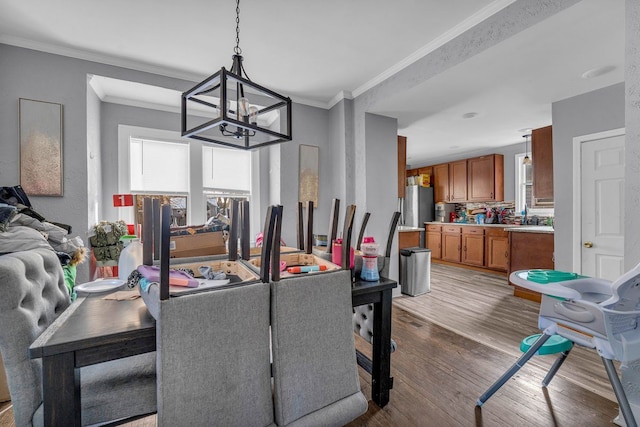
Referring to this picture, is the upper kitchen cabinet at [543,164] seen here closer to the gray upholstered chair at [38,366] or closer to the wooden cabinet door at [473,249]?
the wooden cabinet door at [473,249]

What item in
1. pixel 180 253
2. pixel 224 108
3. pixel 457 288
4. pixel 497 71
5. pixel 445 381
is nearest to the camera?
pixel 224 108

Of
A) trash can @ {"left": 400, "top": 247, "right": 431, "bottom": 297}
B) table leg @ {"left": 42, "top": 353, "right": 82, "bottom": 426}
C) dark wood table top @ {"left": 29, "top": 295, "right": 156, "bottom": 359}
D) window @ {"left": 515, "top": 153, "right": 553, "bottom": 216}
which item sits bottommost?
trash can @ {"left": 400, "top": 247, "right": 431, "bottom": 297}

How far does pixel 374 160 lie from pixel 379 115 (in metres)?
0.61

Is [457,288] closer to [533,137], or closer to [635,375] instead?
[533,137]

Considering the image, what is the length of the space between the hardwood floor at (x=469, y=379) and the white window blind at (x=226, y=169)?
109 inches

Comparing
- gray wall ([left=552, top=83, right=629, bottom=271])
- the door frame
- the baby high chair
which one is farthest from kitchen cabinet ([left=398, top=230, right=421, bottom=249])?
the baby high chair

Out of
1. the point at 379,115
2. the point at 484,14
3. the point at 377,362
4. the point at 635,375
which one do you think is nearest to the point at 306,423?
the point at 377,362

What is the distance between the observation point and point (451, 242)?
19.9 ft

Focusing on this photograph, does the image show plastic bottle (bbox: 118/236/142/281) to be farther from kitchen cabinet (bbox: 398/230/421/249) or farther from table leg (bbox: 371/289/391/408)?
kitchen cabinet (bbox: 398/230/421/249)

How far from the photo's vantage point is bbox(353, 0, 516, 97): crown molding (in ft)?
7.30

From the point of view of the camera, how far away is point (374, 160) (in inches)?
149

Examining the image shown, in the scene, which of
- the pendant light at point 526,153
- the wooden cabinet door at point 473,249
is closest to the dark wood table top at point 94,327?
the wooden cabinet door at point 473,249

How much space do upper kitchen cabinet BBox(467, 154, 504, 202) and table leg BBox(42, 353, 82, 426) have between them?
6.52 meters

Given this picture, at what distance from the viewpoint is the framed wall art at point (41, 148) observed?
262 centimetres
